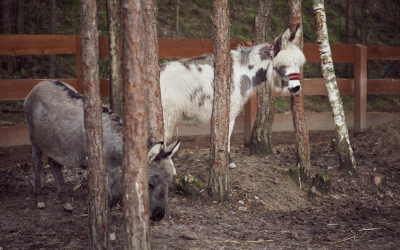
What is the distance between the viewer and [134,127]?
9.07 feet

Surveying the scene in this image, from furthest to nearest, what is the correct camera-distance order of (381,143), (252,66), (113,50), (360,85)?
(360,85)
(381,143)
(113,50)
(252,66)

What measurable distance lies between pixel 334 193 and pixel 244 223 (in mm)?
1851

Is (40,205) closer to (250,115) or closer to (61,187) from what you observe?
(61,187)

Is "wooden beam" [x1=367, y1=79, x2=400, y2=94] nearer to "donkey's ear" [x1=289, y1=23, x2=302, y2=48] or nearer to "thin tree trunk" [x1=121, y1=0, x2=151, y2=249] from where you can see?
"donkey's ear" [x1=289, y1=23, x2=302, y2=48]

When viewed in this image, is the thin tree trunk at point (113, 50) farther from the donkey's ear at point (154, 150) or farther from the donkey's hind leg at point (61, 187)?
the donkey's ear at point (154, 150)

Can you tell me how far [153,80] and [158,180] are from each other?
1157 millimetres

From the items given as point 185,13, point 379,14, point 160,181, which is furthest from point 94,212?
point 379,14

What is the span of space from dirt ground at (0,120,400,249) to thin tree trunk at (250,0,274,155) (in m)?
0.24

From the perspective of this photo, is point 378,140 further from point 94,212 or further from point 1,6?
point 1,6

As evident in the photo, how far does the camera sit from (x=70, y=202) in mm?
5055

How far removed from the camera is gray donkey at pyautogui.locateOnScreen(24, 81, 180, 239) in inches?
152

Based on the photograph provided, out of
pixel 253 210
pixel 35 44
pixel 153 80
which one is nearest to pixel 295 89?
pixel 253 210

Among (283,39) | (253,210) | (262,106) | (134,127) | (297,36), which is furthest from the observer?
(262,106)

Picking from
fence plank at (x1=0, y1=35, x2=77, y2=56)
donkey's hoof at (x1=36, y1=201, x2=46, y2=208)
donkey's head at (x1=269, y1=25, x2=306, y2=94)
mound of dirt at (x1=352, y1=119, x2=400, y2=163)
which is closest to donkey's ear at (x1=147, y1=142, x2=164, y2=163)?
donkey's hoof at (x1=36, y1=201, x2=46, y2=208)
